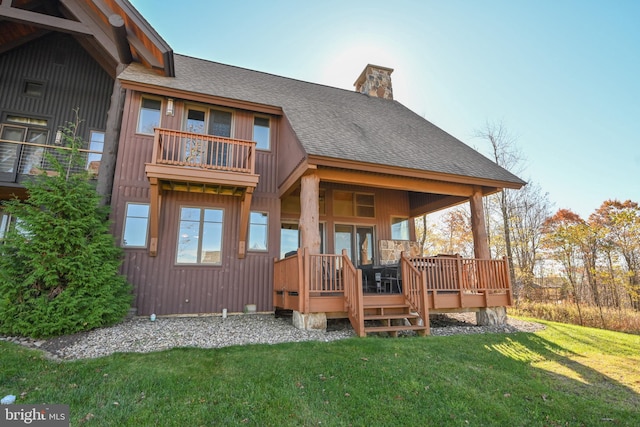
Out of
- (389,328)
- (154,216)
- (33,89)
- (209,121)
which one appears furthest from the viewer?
(33,89)

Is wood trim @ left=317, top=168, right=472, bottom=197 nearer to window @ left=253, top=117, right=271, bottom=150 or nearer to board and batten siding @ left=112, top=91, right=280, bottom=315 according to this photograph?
board and batten siding @ left=112, top=91, right=280, bottom=315

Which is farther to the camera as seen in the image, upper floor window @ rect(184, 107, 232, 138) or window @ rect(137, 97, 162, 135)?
upper floor window @ rect(184, 107, 232, 138)

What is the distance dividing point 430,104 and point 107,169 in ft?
62.6

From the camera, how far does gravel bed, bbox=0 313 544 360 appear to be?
14.9 feet

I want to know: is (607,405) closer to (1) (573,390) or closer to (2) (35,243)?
(1) (573,390)

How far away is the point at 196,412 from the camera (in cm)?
271

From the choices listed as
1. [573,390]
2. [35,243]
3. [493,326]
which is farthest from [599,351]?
[35,243]

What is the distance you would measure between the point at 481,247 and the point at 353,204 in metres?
3.89

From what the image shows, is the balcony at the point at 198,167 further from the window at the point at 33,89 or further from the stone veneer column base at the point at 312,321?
the window at the point at 33,89

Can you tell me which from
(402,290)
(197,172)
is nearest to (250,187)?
(197,172)

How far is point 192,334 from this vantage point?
5.39m

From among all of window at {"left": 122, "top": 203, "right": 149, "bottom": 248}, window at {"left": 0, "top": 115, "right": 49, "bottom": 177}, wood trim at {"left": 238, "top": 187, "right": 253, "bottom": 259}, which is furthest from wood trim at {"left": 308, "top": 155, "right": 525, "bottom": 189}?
window at {"left": 0, "top": 115, "right": 49, "bottom": 177}

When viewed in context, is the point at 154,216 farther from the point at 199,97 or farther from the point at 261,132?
the point at 261,132

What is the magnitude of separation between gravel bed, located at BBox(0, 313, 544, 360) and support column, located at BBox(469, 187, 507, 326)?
237 millimetres
